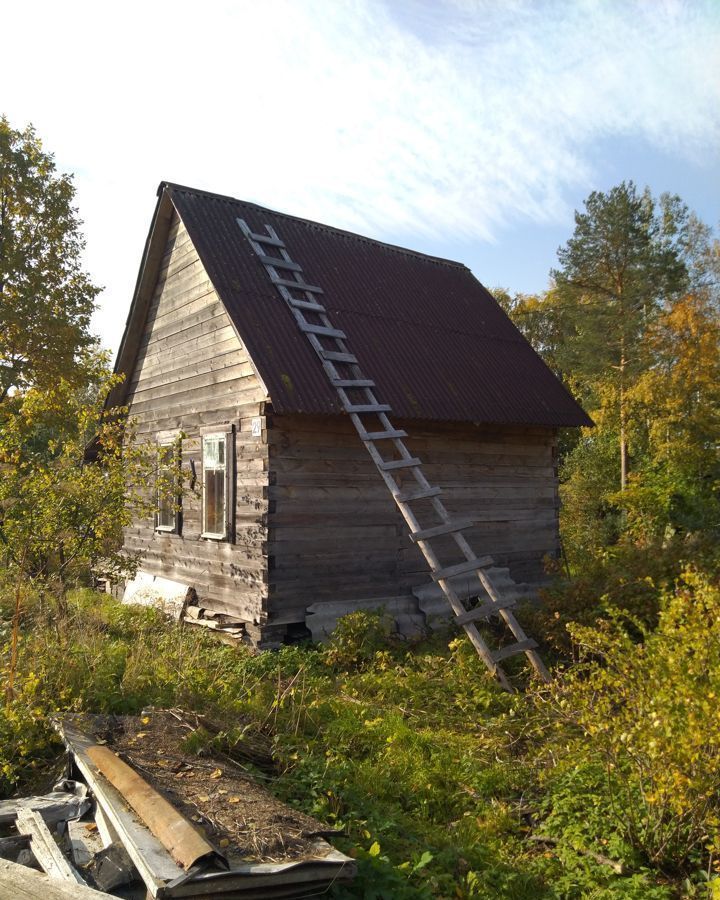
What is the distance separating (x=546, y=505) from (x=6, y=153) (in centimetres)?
1964

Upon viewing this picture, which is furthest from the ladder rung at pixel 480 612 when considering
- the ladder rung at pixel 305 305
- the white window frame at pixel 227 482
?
the ladder rung at pixel 305 305

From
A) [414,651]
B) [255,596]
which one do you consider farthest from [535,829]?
[255,596]

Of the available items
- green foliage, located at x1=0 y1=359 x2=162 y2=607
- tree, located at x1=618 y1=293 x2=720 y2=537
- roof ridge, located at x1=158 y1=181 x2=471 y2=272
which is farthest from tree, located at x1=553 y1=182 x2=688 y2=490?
green foliage, located at x1=0 y1=359 x2=162 y2=607

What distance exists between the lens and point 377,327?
12078 millimetres

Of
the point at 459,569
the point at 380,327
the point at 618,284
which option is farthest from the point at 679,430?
the point at 459,569

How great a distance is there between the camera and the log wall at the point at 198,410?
9.96 meters

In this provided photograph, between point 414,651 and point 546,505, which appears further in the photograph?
point 546,505

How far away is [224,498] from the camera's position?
34.7 ft

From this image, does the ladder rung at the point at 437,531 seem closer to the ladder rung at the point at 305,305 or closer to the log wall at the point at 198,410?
the log wall at the point at 198,410

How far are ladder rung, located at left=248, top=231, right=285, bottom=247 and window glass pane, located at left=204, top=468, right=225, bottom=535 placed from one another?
A: 4.01 m

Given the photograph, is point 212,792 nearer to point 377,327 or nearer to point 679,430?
point 377,327

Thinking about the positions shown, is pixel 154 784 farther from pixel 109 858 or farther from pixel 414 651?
pixel 414 651

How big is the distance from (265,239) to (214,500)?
4530 millimetres

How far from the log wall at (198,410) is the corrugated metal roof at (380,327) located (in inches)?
18.6
